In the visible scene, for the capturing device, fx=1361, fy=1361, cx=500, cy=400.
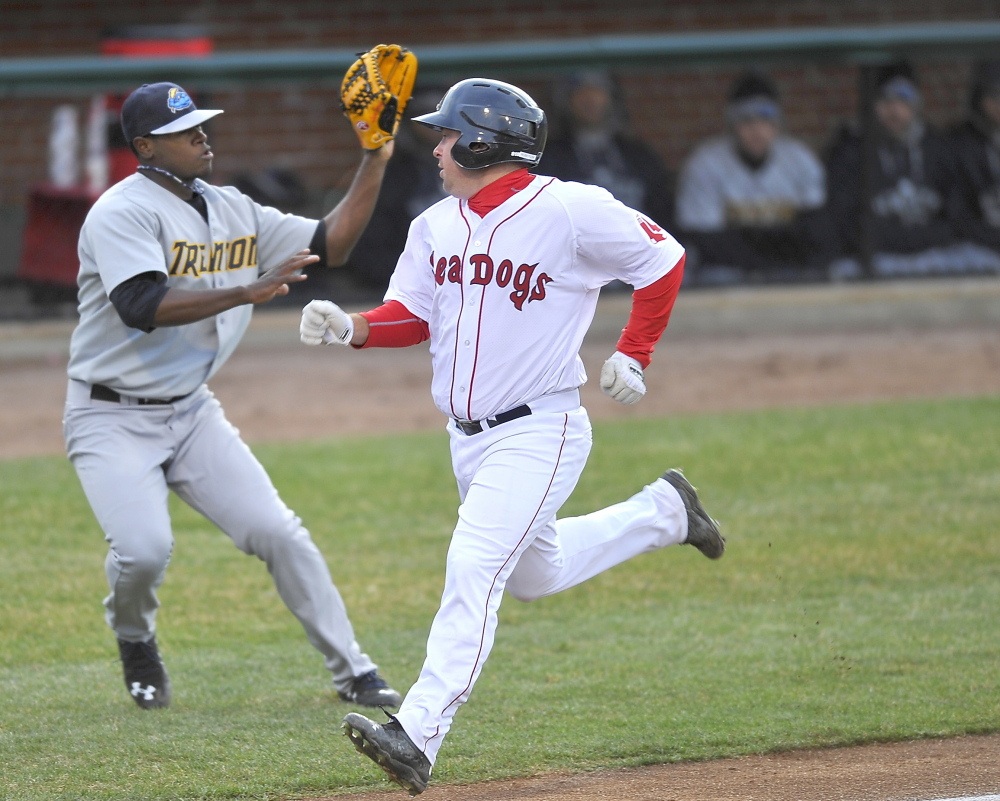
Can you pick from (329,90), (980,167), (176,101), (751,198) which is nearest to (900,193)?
(980,167)

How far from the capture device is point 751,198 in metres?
10.6


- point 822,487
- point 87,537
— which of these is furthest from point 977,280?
point 87,537

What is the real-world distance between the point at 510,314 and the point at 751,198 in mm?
7353

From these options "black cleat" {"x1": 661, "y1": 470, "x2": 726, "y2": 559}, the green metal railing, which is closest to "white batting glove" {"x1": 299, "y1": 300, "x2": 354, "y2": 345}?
"black cleat" {"x1": 661, "y1": 470, "x2": 726, "y2": 559}

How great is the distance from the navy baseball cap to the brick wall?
263 inches

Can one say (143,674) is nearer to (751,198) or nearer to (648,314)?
(648,314)

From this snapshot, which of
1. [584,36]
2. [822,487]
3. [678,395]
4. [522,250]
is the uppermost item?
[522,250]

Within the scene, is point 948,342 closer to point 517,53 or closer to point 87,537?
point 517,53

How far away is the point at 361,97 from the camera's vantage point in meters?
4.56

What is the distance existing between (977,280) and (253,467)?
8.20m

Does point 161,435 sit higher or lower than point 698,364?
higher

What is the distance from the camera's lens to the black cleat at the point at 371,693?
432cm

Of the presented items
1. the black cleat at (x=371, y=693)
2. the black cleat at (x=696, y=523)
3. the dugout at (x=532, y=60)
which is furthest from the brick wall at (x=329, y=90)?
the black cleat at (x=371, y=693)

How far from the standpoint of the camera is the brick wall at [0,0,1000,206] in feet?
36.2
